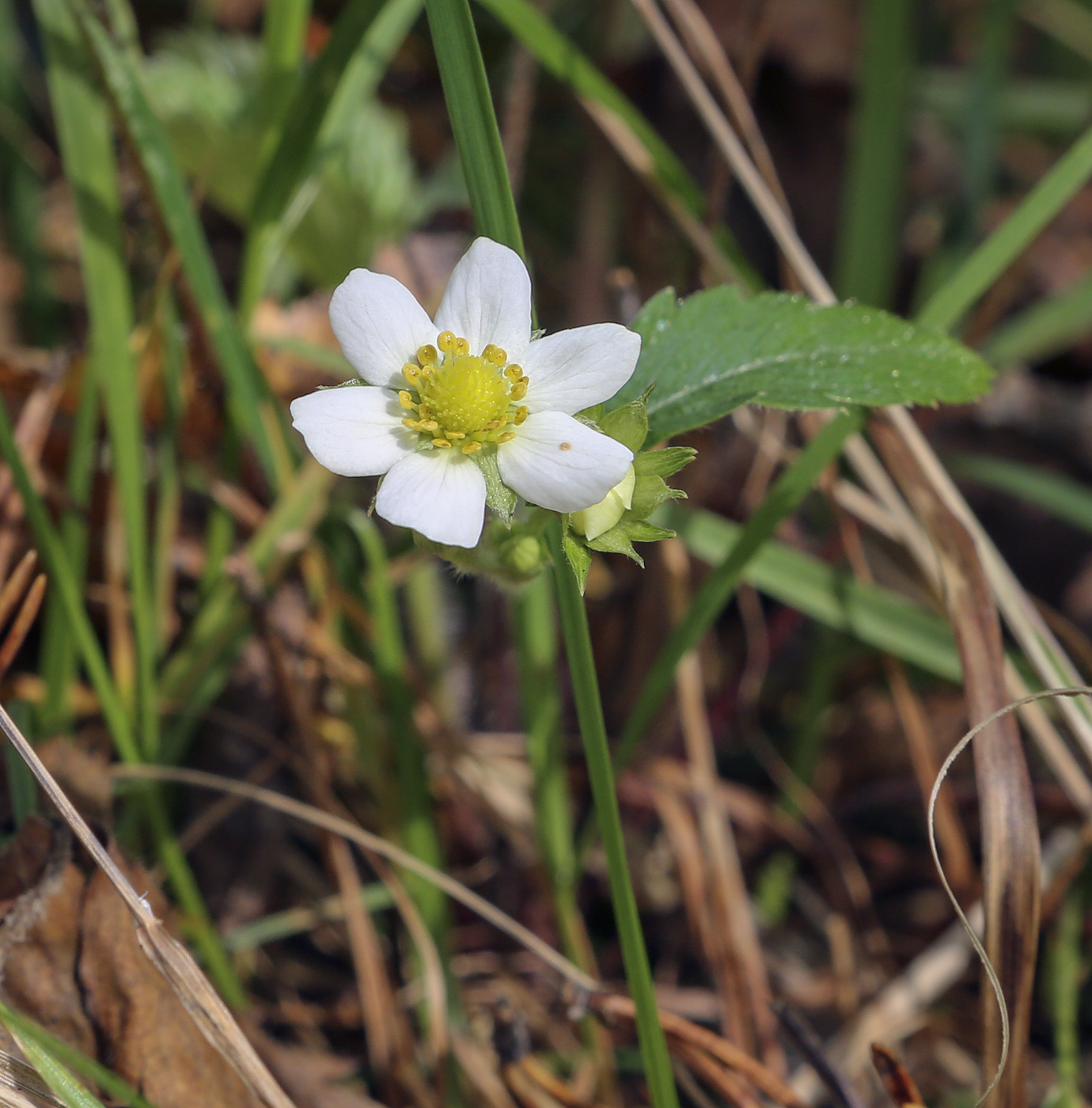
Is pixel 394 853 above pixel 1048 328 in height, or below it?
below

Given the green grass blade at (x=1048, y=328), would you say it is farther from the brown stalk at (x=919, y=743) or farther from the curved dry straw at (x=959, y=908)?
the curved dry straw at (x=959, y=908)

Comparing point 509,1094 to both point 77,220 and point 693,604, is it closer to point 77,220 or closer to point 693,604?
point 693,604

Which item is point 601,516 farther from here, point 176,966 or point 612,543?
point 176,966

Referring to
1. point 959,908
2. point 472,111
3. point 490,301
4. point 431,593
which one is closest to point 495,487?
point 490,301

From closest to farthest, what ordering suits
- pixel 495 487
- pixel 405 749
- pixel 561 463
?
pixel 561 463 < pixel 495 487 < pixel 405 749

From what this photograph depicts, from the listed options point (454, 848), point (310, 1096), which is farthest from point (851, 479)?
point (310, 1096)

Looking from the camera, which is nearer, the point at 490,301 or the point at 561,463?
the point at 561,463

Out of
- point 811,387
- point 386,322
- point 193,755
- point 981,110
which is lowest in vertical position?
point 193,755

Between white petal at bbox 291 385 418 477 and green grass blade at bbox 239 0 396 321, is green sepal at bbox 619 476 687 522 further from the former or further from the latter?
green grass blade at bbox 239 0 396 321
